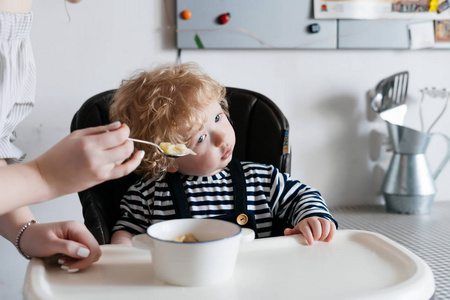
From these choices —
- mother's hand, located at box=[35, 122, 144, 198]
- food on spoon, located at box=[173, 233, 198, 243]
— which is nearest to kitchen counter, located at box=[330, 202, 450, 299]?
food on spoon, located at box=[173, 233, 198, 243]

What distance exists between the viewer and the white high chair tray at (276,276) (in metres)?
0.64

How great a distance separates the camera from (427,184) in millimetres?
1977

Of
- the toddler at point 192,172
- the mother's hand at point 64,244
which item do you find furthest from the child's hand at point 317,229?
the mother's hand at point 64,244

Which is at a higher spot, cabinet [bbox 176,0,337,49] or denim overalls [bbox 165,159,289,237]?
cabinet [bbox 176,0,337,49]

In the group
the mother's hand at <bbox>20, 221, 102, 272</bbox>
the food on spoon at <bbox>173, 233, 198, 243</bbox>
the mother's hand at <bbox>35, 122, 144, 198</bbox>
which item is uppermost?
the mother's hand at <bbox>35, 122, 144, 198</bbox>

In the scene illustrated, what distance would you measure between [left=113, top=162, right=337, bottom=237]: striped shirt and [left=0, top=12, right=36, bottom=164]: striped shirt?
0.31 m

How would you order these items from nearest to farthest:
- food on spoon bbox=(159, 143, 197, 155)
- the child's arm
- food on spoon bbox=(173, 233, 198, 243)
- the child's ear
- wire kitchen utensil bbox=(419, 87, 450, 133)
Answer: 1. food on spoon bbox=(173, 233, 198, 243)
2. food on spoon bbox=(159, 143, 197, 155)
3. the child's arm
4. the child's ear
5. wire kitchen utensil bbox=(419, 87, 450, 133)

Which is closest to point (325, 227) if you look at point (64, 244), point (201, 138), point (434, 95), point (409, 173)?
point (201, 138)

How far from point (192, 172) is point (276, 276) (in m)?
0.46

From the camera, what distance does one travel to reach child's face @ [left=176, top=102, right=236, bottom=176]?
3.50ft

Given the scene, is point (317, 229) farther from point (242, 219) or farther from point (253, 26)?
point (253, 26)

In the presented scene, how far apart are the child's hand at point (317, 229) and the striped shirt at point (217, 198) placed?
0.51 feet

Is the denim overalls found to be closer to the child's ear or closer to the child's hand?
the child's ear

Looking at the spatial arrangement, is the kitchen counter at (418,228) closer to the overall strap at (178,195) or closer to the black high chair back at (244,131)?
the black high chair back at (244,131)
